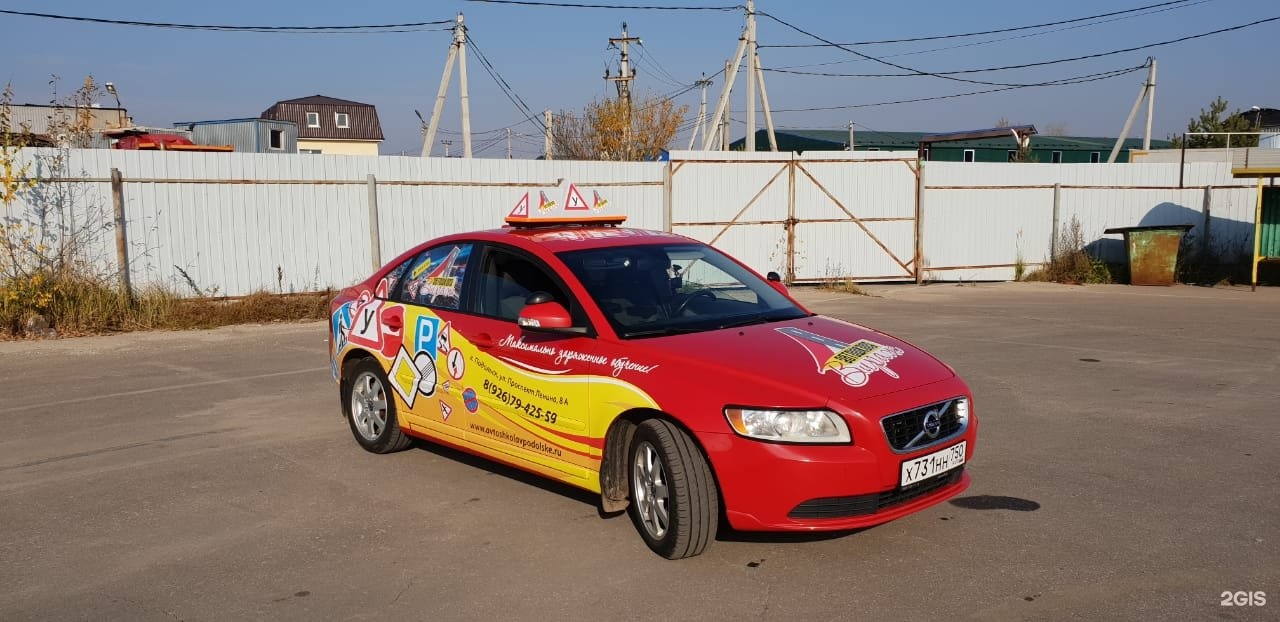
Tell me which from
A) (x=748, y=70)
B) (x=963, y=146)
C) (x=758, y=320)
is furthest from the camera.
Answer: (x=963, y=146)

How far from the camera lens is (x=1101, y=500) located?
5395 mm

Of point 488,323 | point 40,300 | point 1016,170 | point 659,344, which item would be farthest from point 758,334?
point 1016,170

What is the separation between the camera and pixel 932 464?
15.0ft

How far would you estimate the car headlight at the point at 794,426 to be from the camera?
431 centimetres

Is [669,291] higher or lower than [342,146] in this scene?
lower

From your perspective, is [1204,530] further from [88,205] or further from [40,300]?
[88,205]

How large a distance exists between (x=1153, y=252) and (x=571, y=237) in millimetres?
15875

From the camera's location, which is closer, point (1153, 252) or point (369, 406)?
point (369, 406)

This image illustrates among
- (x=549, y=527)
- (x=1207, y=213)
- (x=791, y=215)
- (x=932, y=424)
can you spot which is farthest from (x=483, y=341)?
(x=1207, y=213)

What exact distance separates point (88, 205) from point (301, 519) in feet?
31.8

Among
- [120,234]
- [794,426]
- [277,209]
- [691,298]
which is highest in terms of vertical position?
[277,209]

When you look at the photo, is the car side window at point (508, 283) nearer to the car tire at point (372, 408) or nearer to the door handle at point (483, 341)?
the door handle at point (483, 341)

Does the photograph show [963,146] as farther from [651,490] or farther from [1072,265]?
[651,490]

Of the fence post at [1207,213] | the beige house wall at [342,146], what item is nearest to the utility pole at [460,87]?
the fence post at [1207,213]
